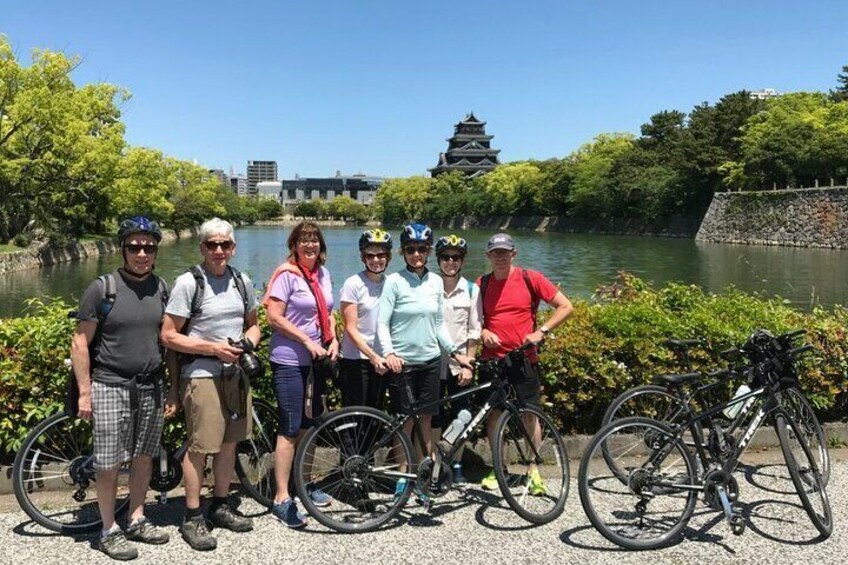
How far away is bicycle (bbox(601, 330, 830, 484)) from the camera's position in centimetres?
352

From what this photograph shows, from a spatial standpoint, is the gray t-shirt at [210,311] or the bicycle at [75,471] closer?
the gray t-shirt at [210,311]

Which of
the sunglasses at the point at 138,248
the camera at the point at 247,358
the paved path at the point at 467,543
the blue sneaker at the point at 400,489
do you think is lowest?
the paved path at the point at 467,543

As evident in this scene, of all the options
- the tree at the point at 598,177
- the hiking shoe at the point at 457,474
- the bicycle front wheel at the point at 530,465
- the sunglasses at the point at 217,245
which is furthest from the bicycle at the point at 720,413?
the tree at the point at 598,177

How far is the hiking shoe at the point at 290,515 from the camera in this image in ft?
11.4

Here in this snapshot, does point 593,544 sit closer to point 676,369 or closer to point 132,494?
point 676,369

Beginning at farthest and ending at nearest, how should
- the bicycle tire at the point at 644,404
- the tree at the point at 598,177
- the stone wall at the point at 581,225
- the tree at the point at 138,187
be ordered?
A: the tree at the point at 598,177
the stone wall at the point at 581,225
the tree at the point at 138,187
the bicycle tire at the point at 644,404

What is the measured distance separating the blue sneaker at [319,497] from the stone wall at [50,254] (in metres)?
28.0

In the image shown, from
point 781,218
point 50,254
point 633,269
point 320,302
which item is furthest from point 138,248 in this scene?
point 781,218

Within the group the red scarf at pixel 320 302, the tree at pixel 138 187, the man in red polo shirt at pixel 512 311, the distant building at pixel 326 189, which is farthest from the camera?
the distant building at pixel 326 189

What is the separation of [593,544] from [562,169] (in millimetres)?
71286

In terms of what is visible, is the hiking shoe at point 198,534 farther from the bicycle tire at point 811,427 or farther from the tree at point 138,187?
the tree at point 138,187

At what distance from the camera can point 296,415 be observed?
3.55m

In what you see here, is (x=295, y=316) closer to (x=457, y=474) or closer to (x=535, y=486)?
(x=457, y=474)

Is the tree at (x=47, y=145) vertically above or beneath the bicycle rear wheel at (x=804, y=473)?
above
